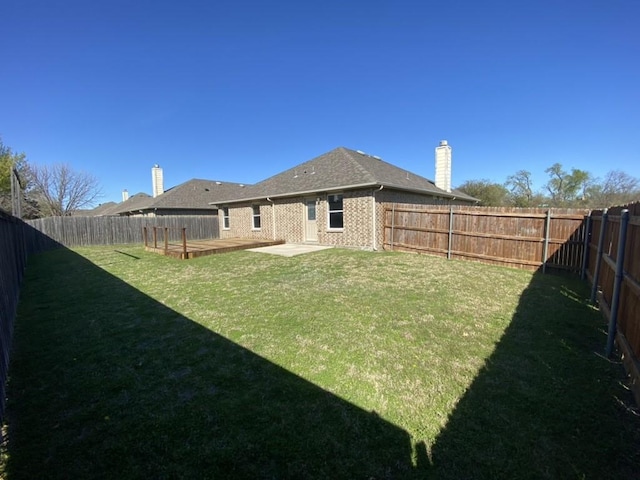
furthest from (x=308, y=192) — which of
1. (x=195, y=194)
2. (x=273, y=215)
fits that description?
(x=195, y=194)

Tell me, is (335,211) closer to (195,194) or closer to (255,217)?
(255,217)

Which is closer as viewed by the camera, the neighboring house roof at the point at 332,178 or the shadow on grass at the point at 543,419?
the shadow on grass at the point at 543,419

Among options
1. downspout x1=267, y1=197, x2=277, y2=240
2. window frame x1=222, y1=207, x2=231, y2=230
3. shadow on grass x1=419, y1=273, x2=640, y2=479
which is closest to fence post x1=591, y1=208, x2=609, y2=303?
shadow on grass x1=419, y1=273, x2=640, y2=479

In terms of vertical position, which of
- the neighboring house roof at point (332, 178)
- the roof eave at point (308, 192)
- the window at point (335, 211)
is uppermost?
the neighboring house roof at point (332, 178)

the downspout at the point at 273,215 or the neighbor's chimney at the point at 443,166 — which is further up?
the neighbor's chimney at the point at 443,166

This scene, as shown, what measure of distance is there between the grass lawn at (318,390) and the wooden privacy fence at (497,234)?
2614mm

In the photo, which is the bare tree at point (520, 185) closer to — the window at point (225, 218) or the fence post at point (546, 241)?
the fence post at point (546, 241)

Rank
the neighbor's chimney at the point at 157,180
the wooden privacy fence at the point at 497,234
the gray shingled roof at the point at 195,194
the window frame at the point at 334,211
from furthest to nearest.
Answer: the neighbor's chimney at the point at 157,180 → the gray shingled roof at the point at 195,194 → the window frame at the point at 334,211 → the wooden privacy fence at the point at 497,234

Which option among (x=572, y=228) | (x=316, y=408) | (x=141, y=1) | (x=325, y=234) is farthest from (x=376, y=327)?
(x=141, y=1)

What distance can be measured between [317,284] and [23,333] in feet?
15.8

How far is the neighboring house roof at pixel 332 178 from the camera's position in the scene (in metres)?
11.9

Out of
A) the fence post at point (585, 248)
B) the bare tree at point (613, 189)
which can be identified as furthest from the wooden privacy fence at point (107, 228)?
the bare tree at point (613, 189)

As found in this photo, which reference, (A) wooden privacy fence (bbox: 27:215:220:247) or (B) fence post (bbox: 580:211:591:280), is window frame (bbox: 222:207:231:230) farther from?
(B) fence post (bbox: 580:211:591:280)

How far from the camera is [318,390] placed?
259 centimetres
